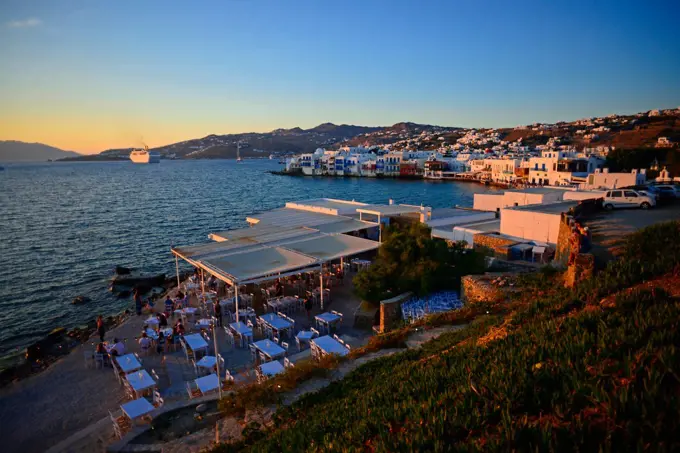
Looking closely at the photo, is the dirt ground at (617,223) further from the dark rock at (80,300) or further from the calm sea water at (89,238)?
the dark rock at (80,300)

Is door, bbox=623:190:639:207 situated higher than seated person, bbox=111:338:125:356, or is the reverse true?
door, bbox=623:190:639:207

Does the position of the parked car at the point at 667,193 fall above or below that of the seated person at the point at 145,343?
above

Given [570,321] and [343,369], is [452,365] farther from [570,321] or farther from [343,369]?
[343,369]

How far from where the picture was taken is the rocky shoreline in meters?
11.1

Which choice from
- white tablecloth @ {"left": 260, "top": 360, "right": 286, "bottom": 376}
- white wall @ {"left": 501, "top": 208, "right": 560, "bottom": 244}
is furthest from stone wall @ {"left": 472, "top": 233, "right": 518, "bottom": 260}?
white tablecloth @ {"left": 260, "top": 360, "right": 286, "bottom": 376}

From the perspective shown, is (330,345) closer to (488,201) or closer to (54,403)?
(54,403)

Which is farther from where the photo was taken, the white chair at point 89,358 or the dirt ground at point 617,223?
the dirt ground at point 617,223

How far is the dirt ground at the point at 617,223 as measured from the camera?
10.4 meters

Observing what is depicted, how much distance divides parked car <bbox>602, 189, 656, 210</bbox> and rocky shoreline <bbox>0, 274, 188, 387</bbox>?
18450 mm

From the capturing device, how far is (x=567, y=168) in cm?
4844

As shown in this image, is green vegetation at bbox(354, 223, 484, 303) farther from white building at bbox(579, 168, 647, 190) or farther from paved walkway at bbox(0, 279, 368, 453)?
white building at bbox(579, 168, 647, 190)

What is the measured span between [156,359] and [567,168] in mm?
50346

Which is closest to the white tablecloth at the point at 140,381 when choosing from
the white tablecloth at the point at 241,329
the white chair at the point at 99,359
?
the white chair at the point at 99,359

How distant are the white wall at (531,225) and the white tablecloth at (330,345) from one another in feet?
28.3
